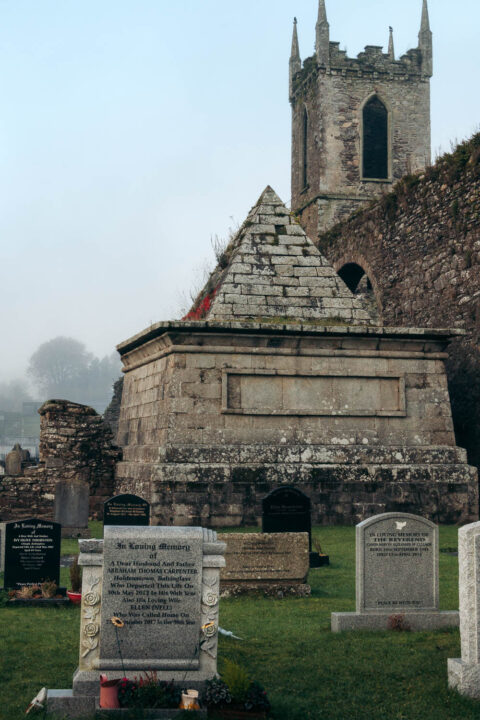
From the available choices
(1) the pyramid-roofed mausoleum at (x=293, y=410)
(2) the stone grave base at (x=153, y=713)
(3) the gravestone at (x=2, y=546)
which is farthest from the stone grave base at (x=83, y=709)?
(1) the pyramid-roofed mausoleum at (x=293, y=410)

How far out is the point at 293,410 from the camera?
1392cm

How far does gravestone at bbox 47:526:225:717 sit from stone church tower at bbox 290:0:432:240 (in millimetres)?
33868

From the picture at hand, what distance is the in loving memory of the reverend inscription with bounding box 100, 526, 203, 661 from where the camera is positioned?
5359mm

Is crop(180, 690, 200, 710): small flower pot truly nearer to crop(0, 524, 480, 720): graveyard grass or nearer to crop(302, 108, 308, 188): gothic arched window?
crop(0, 524, 480, 720): graveyard grass

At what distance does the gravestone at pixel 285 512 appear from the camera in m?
10.5

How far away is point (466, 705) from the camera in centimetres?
519

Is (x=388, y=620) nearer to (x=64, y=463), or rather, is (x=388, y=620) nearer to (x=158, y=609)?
(x=158, y=609)

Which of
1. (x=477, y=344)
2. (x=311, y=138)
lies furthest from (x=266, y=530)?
(x=311, y=138)

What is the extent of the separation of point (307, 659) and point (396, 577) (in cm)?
145

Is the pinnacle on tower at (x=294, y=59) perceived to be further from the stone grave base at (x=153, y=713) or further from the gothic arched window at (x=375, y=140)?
the stone grave base at (x=153, y=713)

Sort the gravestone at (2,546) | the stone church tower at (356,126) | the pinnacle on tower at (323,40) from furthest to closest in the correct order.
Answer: the pinnacle on tower at (323,40), the stone church tower at (356,126), the gravestone at (2,546)

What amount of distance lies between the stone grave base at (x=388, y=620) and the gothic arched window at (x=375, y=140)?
113 feet

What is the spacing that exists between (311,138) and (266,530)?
32954mm

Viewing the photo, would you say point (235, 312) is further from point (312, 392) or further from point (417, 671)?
point (417, 671)
